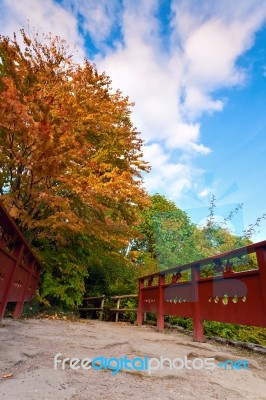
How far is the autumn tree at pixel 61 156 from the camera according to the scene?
5.20 meters

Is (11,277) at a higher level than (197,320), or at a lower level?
higher

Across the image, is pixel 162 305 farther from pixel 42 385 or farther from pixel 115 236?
pixel 42 385

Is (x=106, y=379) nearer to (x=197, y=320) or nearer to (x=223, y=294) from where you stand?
(x=223, y=294)

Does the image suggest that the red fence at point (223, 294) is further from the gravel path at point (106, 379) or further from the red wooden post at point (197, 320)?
the gravel path at point (106, 379)

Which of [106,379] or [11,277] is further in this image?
[11,277]

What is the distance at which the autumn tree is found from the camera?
520 cm

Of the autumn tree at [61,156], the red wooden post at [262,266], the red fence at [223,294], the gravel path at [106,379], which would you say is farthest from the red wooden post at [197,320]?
the autumn tree at [61,156]

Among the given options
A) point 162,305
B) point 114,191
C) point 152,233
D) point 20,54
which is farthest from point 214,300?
point 152,233

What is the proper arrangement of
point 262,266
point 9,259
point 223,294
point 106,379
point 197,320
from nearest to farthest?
point 106,379
point 262,266
point 223,294
point 9,259
point 197,320

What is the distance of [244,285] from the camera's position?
11.1 ft

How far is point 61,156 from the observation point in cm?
521

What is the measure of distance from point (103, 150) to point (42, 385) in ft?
24.5

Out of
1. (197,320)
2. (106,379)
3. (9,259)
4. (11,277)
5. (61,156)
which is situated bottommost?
(106,379)

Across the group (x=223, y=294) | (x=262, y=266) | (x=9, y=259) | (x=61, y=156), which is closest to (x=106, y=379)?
(x=262, y=266)
